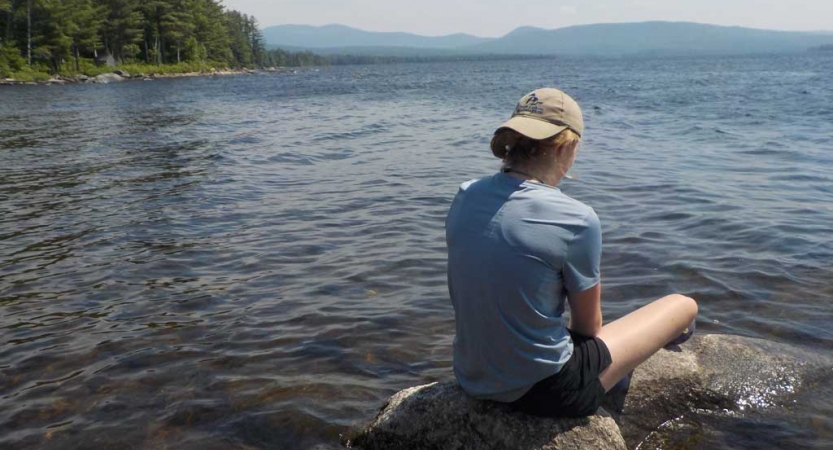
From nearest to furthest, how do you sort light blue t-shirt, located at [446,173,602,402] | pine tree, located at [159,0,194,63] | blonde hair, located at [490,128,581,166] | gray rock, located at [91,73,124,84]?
light blue t-shirt, located at [446,173,602,402] → blonde hair, located at [490,128,581,166] → gray rock, located at [91,73,124,84] → pine tree, located at [159,0,194,63]

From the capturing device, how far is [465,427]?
4086mm

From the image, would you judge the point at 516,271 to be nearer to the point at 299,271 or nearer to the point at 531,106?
the point at 531,106

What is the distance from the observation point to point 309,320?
22.4ft

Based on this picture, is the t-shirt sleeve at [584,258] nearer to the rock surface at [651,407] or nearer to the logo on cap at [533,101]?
the logo on cap at [533,101]

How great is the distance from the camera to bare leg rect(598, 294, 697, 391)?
4156mm

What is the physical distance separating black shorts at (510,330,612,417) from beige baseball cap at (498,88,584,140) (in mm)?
1264

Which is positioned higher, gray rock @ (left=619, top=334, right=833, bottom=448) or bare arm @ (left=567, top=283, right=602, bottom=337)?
Result: bare arm @ (left=567, top=283, right=602, bottom=337)

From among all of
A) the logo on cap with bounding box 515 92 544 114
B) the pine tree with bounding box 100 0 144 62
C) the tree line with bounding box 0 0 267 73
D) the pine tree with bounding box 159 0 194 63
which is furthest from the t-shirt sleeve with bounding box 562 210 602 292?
the pine tree with bounding box 159 0 194 63

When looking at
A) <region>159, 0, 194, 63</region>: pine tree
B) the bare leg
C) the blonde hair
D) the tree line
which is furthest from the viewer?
<region>159, 0, 194, 63</region>: pine tree

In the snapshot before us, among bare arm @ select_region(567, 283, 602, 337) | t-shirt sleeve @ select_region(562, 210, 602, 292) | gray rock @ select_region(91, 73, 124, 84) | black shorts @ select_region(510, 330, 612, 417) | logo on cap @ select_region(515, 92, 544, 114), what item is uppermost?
gray rock @ select_region(91, 73, 124, 84)

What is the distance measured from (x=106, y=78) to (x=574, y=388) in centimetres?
8309

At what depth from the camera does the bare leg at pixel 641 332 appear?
4156 millimetres

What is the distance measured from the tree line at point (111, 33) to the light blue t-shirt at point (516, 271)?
256 ft

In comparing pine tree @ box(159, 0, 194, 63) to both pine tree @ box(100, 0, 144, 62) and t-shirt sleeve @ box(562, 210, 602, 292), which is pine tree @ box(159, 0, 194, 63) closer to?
pine tree @ box(100, 0, 144, 62)
